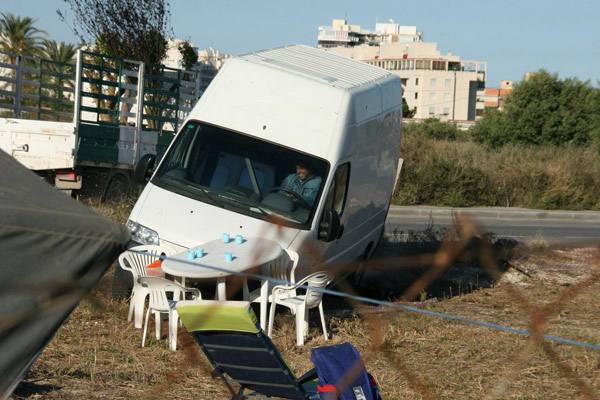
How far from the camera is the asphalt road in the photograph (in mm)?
20955

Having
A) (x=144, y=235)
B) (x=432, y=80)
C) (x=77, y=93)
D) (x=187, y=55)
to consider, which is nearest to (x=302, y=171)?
(x=144, y=235)

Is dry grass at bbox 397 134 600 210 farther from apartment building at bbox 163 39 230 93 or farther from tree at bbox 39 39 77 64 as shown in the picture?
tree at bbox 39 39 77 64

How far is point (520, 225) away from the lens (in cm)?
2372

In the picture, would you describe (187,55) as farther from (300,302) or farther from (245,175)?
(300,302)

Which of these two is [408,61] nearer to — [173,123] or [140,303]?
[173,123]

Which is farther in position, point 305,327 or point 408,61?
point 408,61

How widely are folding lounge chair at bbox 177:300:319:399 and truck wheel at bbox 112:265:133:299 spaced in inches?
133

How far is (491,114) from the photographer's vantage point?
5703cm

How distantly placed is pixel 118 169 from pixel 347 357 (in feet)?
38.6

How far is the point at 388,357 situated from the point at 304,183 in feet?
8.25

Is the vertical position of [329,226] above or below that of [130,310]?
above

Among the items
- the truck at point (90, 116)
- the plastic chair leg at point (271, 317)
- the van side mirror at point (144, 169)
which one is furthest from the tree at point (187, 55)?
the plastic chair leg at point (271, 317)

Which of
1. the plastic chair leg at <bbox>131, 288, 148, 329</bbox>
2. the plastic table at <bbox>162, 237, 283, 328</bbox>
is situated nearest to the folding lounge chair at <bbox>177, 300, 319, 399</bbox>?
the plastic table at <bbox>162, 237, 283, 328</bbox>

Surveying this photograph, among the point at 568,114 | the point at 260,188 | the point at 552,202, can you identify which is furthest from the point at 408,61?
the point at 260,188
